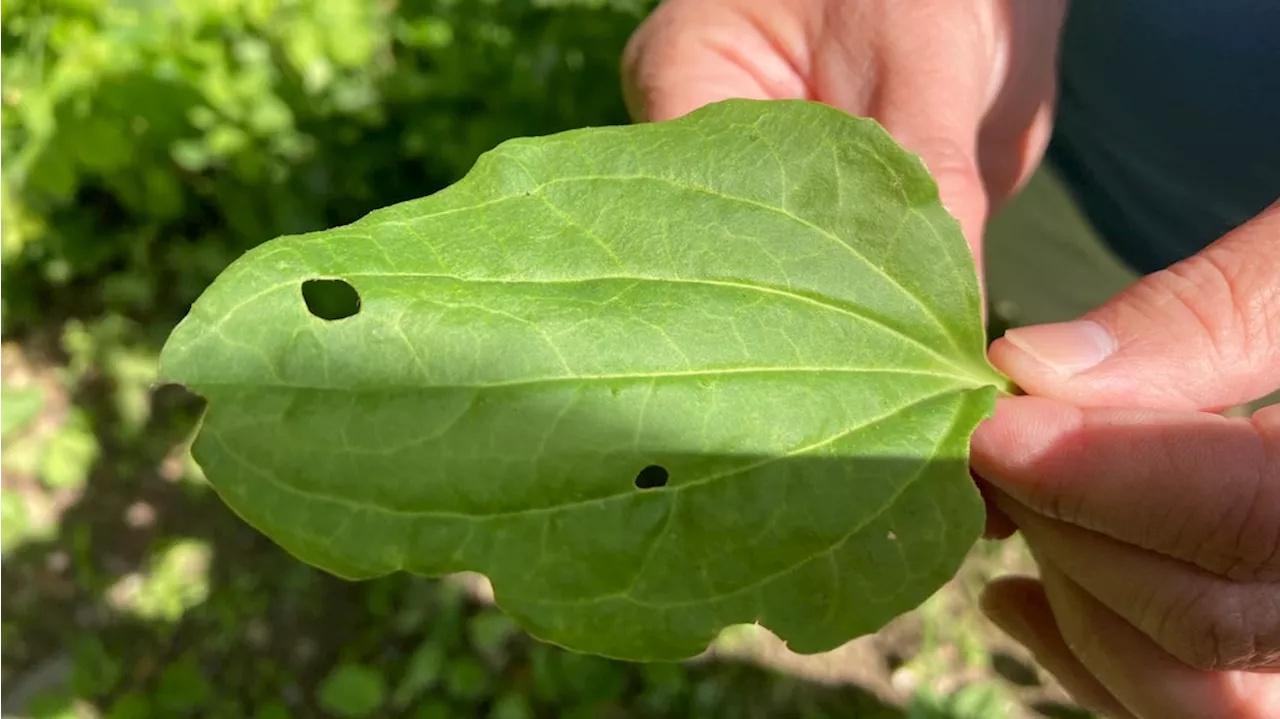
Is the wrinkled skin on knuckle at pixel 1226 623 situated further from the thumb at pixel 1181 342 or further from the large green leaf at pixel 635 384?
the large green leaf at pixel 635 384

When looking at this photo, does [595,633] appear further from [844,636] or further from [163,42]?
[163,42]

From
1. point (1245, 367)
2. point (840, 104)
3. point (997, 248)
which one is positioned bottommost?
point (997, 248)

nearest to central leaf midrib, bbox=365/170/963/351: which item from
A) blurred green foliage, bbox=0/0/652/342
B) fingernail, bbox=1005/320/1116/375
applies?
fingernail, bbox=1005/320/1116/375

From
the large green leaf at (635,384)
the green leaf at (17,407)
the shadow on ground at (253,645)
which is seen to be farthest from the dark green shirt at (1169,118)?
the green leaf at (17,407)

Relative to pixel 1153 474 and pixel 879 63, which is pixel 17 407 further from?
pixel 1153 474

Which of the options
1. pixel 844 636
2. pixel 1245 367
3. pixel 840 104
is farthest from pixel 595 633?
pixel 840 104

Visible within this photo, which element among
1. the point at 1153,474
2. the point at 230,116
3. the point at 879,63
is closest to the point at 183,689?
the point at 230,116
